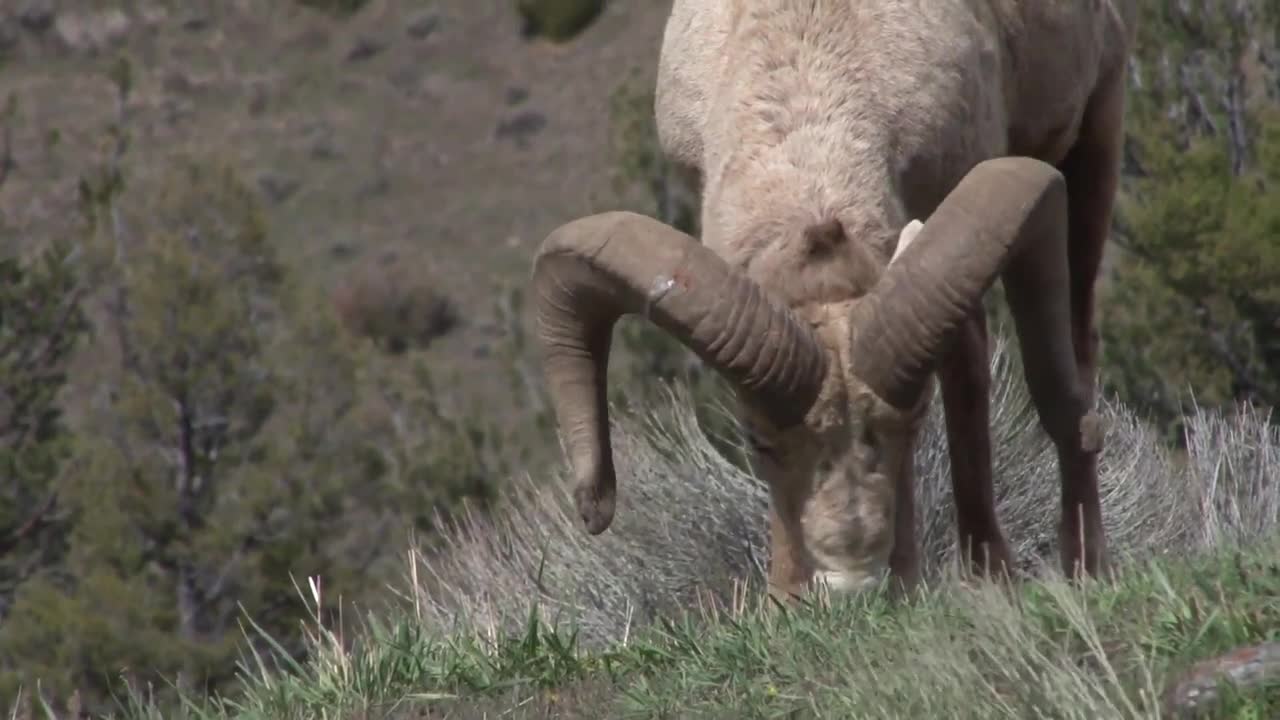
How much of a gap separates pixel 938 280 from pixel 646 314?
0.90 meters

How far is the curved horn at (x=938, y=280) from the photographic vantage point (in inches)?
253

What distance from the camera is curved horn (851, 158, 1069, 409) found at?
6414 mm

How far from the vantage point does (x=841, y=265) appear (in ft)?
22.0

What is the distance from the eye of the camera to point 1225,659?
4.21 m

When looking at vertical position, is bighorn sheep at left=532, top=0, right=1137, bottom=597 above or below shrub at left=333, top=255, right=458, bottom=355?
above

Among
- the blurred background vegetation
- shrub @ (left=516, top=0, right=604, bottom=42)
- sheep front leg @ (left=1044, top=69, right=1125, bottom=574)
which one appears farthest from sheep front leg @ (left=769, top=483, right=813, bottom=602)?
shrub @ (left=516, top=0, right=604, bottom=42)

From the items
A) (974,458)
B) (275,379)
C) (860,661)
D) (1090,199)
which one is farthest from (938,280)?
(275,379)

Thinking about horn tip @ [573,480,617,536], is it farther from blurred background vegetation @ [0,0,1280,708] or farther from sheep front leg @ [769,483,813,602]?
blurred background vegetation @ [0,0,1280,708]

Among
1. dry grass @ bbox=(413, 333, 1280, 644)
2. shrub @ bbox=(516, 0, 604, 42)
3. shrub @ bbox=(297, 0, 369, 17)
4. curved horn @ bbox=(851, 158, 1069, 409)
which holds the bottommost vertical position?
shrub @ bbox=(297, 0, 369, 17)

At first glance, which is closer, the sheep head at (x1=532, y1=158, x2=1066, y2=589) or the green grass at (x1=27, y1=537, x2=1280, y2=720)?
the green grass at (x1=27, y1=537, x2=1280, y2=720)

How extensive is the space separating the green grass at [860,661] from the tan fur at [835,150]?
0.61m

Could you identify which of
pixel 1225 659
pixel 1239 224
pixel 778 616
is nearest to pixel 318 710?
pixel 778 616

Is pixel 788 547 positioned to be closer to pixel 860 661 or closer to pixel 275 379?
pixel 860 661

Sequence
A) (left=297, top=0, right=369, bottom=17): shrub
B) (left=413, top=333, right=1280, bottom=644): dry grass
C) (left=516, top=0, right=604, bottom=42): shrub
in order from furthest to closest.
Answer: (left=297, top=0, right=369, bottom=17): shrub
(left=516, top=0, right=604, bottom=42): shrub
(left=413, top=333, right=1280, bottom=644): dry grass
